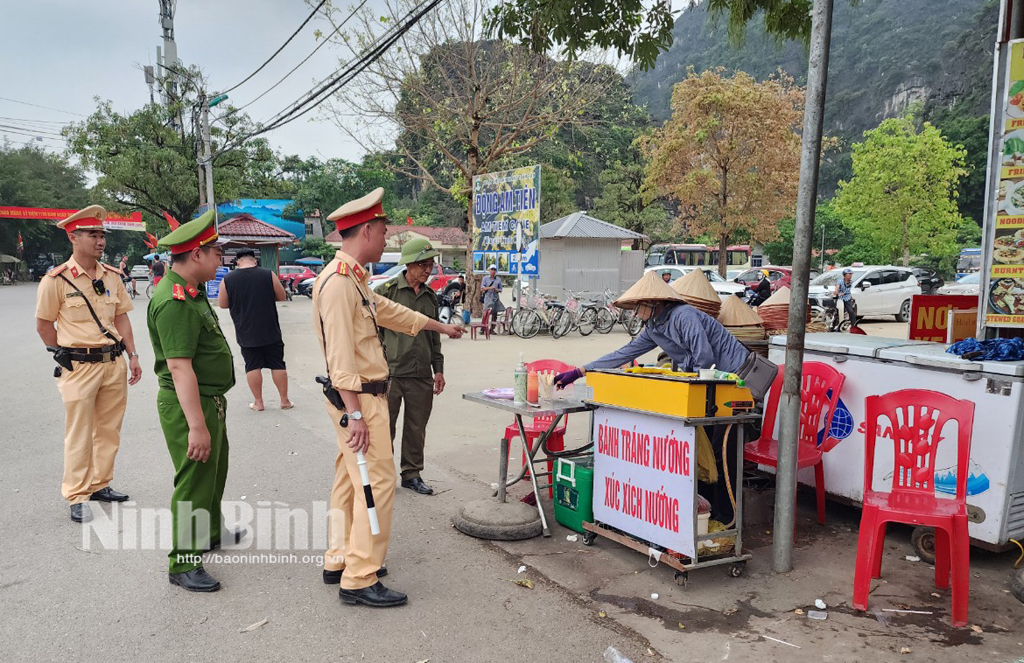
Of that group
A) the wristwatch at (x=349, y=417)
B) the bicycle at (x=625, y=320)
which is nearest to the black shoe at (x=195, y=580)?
the wristwatch at (x=349, y=417)

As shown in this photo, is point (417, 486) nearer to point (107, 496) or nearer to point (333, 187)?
point (107, 496)

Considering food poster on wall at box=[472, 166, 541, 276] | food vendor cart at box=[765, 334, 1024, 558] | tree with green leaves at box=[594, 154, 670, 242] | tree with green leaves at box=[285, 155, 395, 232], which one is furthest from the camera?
tree with green leaves at box=[285, 155, 395, 232]

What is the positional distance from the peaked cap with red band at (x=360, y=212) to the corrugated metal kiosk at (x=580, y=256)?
1739cm

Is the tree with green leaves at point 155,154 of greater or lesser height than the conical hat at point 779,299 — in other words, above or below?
above

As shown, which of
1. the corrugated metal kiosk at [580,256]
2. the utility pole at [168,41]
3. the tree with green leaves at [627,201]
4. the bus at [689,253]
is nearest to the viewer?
the corrugated metal kiosk at [580,256]

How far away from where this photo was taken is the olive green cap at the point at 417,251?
5.00 m

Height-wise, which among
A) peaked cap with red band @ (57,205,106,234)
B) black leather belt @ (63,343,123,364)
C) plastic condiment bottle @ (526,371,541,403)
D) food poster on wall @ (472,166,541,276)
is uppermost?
food poster on wall @ (472,166,541,276)

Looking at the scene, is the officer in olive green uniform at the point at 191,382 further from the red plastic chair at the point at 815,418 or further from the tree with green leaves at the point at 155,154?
the tree with green leaves at the point at 155,154

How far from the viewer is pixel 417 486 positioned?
5414 mm

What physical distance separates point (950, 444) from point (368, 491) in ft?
10.5

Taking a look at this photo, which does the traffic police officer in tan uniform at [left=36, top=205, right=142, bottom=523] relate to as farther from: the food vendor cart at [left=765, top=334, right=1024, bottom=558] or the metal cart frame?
the food vendor cart at [left=765, top=334, right=1024, bottom=558]

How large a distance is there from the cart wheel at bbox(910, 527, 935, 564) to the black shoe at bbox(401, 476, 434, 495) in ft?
10.4

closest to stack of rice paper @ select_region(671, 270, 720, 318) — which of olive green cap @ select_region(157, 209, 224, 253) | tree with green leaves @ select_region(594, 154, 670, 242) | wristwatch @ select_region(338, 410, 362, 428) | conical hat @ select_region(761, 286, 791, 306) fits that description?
conical hat @ select_region(761, 286, 791, 306)

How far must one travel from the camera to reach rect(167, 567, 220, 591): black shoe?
3.65 metres
